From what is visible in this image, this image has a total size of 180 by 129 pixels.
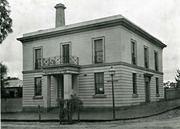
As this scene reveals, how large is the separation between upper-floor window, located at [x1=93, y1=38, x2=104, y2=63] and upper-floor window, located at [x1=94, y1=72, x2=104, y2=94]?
126 centimetres

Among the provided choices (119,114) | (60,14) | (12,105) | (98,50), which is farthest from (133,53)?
(12,105)

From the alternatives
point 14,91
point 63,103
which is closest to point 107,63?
point 63,103

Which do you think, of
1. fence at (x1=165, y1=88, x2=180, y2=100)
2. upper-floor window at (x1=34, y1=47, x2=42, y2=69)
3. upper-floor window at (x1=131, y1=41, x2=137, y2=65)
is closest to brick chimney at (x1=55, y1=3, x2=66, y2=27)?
upper-floor window at (x1=34, y1=47, x2=42, y2=69)

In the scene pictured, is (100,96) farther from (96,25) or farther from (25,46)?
(25,46)

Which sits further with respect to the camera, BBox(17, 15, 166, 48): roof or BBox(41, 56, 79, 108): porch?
BBox(41, 56, 79, 108): porch

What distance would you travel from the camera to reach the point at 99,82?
29.5m

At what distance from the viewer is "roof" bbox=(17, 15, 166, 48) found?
2869cm

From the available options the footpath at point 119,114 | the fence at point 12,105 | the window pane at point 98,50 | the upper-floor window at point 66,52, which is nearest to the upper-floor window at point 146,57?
the window pane at point 98,50

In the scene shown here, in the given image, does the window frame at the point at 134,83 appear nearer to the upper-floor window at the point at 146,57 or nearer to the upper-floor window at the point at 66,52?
the upper-floor window at the point at 146,57

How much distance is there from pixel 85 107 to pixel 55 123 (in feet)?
30.0

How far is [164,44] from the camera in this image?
40.5 m

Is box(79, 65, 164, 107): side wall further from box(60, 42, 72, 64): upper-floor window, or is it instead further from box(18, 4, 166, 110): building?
box(60, 42, 72, 64): upper-floor window

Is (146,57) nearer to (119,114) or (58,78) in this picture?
(58,78)

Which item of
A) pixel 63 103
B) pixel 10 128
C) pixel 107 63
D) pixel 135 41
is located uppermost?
pixel 135 41
